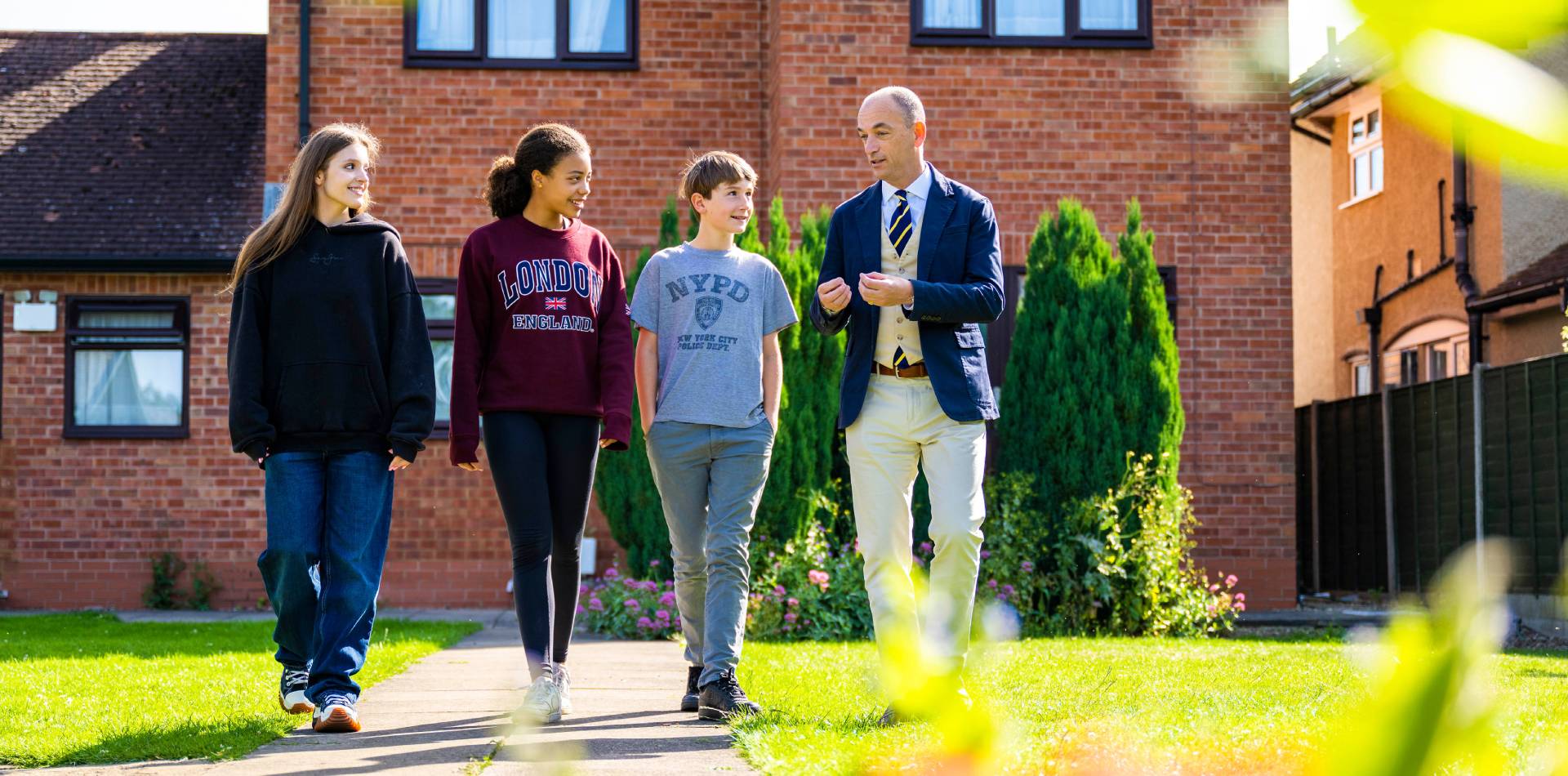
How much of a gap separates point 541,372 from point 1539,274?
11.0m

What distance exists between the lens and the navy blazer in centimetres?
437

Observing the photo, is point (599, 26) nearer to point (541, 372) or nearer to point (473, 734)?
Answer: point (541, 372)

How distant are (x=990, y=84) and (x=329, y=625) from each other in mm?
7827

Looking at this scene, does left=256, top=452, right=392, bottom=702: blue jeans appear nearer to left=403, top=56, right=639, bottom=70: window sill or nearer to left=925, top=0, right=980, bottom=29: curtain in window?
left=925, top=0, right=980, bottom=29: curtain in window

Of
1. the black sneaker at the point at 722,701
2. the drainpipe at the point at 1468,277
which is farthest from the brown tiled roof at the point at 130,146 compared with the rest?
the drainpipe at the point at 1468,277

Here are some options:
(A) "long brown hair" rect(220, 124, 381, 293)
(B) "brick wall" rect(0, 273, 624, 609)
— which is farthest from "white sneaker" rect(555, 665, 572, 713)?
(B) "brick wall" rect(0, 273, 624, 609)

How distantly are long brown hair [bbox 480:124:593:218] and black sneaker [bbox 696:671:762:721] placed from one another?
1532 millimetres

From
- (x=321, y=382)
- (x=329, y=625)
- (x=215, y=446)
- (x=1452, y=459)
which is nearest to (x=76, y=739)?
(x=329, y=625)

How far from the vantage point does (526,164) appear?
15.5 feet

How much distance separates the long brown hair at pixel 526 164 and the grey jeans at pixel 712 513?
807 mm

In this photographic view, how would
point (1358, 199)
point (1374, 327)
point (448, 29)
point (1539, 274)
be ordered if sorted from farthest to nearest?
point (1374, 327), point (1539, 274), point (448, 29), point (1358, 199)

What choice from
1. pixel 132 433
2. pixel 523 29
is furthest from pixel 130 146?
pixel 523 29

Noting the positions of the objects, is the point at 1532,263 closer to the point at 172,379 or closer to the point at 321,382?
the point at 172,379

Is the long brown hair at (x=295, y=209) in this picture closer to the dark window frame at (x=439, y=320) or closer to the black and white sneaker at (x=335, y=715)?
the black and white sneaker at (x=335, y=715)
